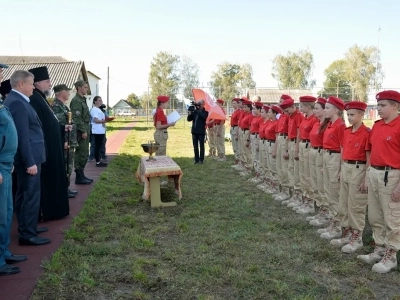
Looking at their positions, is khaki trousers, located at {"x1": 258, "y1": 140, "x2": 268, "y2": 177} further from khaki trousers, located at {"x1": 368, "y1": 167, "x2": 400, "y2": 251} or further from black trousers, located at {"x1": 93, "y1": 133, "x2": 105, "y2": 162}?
black trousers, located at {"x1": 93, "y1": 133, "x2": 105, "y2": 162}

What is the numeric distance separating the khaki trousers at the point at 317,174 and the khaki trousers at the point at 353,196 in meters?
0.79

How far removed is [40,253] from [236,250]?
86.6 inches

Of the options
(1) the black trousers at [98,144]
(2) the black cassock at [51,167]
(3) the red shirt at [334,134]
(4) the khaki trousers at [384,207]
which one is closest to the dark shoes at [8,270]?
(2) the black cassock at [51,167]

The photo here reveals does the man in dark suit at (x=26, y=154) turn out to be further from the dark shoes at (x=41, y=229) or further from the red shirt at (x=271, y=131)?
the red shirt at (x=271, y=131)

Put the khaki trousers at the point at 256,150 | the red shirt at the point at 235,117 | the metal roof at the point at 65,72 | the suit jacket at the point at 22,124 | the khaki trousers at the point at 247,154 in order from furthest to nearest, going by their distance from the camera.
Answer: the metal roof at the point at 65,72, the red shirt at the point at 235,117, the khaki trousers at the point at 247,154, the khaki trousers at the point at 256,150, the suit jacket at the point at 22,124

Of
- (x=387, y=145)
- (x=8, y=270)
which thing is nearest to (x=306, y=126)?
(x=387, y=145)

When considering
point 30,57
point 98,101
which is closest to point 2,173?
point 98,101

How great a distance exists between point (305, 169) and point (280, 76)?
66415mm

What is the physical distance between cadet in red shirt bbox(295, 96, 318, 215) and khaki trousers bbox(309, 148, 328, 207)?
22 cm

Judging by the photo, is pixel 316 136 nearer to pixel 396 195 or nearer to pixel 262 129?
pixel 396 195

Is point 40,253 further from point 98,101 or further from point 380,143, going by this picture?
point 98,101

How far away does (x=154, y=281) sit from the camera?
4.06 m

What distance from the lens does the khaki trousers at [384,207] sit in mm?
4297

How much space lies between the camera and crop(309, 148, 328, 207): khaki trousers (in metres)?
6.00
